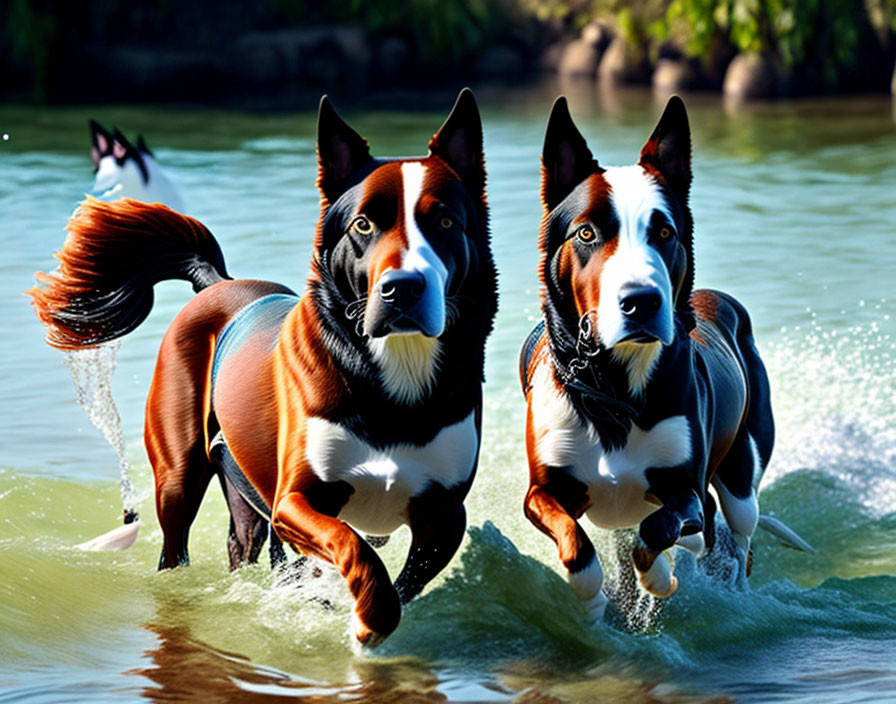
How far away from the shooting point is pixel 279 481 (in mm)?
4406

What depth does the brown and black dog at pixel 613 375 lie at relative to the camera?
4.33 metres

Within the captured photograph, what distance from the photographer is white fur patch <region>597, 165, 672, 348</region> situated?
4191 mm

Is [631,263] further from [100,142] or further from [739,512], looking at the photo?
[100,142]

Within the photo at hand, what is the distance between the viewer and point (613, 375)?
447cm

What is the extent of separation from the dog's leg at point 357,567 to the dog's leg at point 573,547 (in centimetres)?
52

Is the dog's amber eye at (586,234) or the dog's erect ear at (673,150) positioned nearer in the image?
the dog's amber eye at (586,234)

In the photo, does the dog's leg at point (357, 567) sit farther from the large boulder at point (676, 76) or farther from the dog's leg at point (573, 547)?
the large boulder at point (676, 76)

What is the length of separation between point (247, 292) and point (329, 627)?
114 centimetres

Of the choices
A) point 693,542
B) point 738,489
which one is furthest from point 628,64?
point 693,542

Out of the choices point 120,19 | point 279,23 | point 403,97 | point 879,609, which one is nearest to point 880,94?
point 403,97

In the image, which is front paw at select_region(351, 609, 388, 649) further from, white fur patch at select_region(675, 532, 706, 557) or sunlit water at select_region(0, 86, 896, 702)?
white fur patch at select_region(675, 532, 706, 557)

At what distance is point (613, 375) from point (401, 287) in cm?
81

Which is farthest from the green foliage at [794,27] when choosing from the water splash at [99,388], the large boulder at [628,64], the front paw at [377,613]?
the front paw at [377,613]

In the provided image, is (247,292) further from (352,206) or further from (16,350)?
(16,350)
